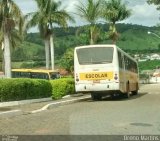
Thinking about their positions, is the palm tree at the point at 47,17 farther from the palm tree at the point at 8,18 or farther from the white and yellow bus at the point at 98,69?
the white and yellow bus at the point at 98,69

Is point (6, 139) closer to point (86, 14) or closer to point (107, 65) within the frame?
point (107, 65)

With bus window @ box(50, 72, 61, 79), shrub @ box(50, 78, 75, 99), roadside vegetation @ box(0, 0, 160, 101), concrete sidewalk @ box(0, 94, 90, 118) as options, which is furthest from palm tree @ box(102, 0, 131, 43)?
concrete sidewalk @ box(0, 94, 90, 118)

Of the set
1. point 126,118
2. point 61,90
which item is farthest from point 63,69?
point 126,118

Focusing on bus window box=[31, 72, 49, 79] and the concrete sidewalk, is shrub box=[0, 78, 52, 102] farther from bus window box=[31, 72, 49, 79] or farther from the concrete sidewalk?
bus window box=[31, 72, 49, 79]

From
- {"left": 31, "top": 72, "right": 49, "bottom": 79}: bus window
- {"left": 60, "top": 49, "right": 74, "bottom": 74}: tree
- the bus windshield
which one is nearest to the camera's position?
the bus windshield

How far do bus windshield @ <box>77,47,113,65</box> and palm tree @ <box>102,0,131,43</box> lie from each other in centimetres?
2718

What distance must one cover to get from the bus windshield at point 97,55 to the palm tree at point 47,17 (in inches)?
873

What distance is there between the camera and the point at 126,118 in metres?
16.8

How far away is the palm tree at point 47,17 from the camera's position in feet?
166

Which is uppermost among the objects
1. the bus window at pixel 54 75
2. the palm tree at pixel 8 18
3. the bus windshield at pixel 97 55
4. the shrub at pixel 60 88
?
the palm tree at pixel 8 18

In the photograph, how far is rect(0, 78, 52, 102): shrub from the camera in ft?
85.1

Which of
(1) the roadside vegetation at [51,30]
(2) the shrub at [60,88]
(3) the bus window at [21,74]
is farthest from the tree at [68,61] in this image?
(2) the shrub at [60,88]

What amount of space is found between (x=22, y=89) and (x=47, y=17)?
79.4 feet

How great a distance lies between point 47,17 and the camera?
51031mm
